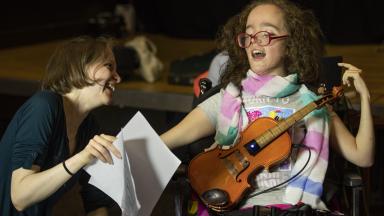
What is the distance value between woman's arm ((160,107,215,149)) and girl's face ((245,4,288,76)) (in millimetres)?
220

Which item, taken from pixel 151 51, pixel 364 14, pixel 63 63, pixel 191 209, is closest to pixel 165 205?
pixel 191 209

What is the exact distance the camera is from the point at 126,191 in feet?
6.09

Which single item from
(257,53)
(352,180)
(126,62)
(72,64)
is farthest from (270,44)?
(126,62)

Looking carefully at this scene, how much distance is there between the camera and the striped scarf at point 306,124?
2078 millimetres

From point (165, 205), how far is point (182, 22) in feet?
9.05

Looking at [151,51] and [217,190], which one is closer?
[217,190]

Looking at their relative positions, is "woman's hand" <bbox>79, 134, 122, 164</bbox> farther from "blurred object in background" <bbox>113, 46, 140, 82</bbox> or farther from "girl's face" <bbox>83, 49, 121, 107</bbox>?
"blurred object in background" <bbox>113, 46, 140, 82</bbox>

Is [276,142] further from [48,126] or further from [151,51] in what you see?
[151,51]

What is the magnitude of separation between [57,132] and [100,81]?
0.20 m

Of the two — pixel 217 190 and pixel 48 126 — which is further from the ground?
pixel 48 126

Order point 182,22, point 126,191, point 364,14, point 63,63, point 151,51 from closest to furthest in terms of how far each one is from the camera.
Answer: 1. point 126,191
2. point 63,63
3. point 151,51
4. point 364,14
5. point 182,22

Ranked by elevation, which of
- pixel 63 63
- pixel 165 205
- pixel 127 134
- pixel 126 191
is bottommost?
pixel 165 205

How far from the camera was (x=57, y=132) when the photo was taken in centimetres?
205

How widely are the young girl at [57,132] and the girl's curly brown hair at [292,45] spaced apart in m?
0.37
